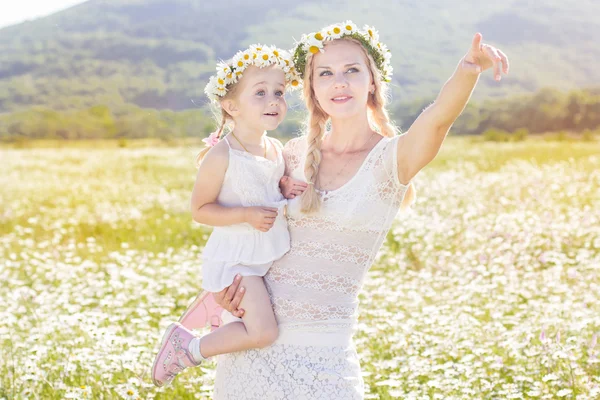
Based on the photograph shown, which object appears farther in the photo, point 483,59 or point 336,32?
point 336,32

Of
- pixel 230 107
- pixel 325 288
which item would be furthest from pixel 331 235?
pixel 230 107

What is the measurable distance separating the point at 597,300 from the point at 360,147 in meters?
3.13

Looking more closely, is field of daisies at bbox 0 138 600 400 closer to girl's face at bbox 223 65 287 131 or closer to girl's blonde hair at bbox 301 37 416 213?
girl's face at bbox 223 65 287 131

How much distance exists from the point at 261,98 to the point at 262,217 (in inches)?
27.2

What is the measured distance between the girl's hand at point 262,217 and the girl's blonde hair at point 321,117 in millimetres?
253

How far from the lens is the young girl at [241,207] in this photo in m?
3.46

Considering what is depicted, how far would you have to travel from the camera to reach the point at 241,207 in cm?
352

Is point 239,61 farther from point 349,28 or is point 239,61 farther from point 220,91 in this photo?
point 349,28

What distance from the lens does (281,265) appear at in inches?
140

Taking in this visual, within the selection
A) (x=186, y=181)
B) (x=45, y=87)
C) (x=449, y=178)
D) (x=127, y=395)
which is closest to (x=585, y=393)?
(x=127, y=395)

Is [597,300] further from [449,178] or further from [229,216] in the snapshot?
[449,178]

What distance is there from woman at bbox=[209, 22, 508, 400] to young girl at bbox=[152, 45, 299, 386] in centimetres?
9

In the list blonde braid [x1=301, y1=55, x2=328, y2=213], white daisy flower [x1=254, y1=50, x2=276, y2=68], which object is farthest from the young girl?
blonde braid [x1=301, y1=55, x2=328, y2=213]

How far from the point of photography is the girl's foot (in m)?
3.60
